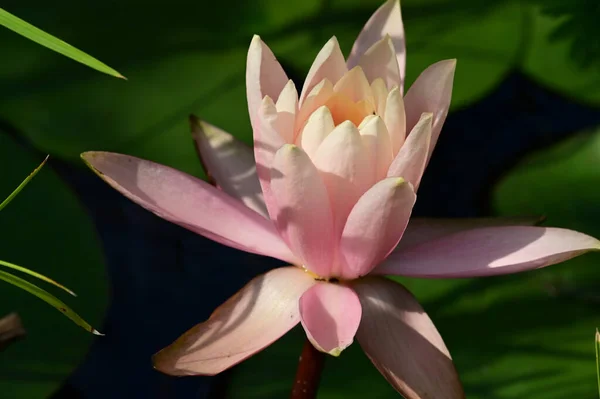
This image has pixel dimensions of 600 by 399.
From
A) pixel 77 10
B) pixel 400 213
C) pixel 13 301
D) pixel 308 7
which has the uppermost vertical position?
pixel 77 10

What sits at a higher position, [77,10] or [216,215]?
[77,10]

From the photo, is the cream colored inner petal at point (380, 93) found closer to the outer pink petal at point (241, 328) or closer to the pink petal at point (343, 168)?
the pink petal at point (343, 168)

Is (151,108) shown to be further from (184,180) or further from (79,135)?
(184,180)

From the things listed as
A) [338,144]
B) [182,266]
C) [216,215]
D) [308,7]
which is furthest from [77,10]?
[338,144]

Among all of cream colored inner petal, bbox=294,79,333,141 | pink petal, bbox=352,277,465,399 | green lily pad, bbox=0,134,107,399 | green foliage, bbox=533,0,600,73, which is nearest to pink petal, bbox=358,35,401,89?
cream colored inner petal, bbox=294,79,333,141

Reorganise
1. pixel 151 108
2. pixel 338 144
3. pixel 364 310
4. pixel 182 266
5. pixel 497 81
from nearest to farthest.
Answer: pixel 338 144
pixel 364 310
pixel 182 266
pixel 151 108
pixel 497 81

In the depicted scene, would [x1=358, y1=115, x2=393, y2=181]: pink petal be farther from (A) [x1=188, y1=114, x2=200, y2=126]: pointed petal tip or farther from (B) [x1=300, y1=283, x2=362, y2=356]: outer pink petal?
(A) [x1=188, y1=114, x2=200, y2=126]: pointed petal tip

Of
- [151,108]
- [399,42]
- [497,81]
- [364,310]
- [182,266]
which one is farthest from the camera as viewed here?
[497,81]
